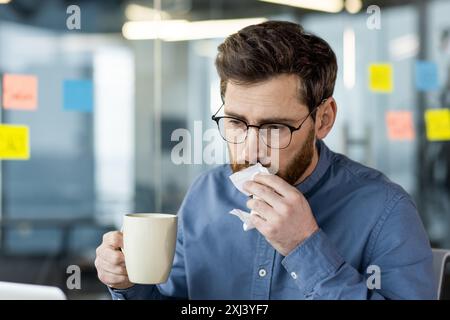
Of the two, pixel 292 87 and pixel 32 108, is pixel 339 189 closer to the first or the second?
pixel 292 87

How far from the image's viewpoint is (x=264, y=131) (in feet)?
3.14

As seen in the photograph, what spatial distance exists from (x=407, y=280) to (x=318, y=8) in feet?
9.08

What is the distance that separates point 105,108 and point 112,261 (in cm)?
248

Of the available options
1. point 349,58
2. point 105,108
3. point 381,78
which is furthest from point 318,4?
point 105,108

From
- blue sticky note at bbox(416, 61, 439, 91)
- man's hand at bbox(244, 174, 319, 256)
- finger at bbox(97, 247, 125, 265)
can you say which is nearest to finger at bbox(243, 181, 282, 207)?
man's hand at bbox(244, 174, 319, 256)

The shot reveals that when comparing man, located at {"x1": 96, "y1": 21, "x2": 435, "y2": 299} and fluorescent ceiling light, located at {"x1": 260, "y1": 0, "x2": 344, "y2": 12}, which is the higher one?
fluorescent ceiling light, located at {"x1": 260, "y1": 0, "x2": 344, "y2": 12}

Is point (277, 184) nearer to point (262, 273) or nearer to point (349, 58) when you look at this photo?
point (262, 273)

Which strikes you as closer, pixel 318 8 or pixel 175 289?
pixel 175 289

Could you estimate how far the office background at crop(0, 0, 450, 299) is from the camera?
3.29 m

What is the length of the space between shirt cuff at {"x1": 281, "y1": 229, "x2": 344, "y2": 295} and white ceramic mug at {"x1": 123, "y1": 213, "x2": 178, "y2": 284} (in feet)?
0.51

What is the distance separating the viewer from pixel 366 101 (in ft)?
11.7

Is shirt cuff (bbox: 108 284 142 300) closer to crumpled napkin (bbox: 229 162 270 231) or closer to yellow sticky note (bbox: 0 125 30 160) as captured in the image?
crumpled napkin (bbox: 229 162 270 231)

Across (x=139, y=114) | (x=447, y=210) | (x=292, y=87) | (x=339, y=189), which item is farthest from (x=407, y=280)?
(x=447, y=210)
